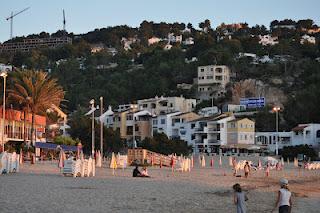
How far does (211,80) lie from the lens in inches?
5266

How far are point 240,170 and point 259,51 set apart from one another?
11091 cm

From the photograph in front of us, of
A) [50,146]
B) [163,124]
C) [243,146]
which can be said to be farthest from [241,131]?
[50,146]

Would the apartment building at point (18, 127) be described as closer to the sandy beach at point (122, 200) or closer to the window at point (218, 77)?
the sandy beach at point (122, 200)

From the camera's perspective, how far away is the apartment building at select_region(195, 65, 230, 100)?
13338 centimetres

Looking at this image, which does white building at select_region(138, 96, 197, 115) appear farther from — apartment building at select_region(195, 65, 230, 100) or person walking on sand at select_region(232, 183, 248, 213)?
person walking on sand at select_region(232, 183, 248, 213)

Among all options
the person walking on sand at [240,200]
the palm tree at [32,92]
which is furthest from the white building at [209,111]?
the person walking on sand at [240,200]

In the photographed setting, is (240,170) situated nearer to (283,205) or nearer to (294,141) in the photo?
(283,205)

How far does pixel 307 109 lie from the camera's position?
102 m

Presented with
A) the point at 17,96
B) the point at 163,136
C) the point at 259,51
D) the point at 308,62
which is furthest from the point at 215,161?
the point at 259,51

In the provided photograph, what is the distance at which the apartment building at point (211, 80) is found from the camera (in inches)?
5251

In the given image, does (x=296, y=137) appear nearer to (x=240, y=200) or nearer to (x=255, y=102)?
(x=255, y=102)

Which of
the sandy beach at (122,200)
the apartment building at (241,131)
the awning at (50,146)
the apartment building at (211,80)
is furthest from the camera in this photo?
the apartment building at (211,80)

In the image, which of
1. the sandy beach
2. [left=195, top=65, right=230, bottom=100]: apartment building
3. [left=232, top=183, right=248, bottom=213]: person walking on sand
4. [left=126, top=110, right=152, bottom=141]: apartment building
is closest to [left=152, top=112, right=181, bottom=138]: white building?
[left=126, top=110, right=152, bottom=141]: apartment building

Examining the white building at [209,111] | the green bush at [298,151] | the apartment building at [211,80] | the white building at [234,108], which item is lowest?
the green bush at [298,151]
